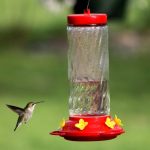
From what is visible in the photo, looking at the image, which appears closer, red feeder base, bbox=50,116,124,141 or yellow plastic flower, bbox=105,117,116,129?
red feeder base, bbox=50,116,124,141

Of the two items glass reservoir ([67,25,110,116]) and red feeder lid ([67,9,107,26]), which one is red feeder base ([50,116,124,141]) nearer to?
glass reservoir ([67,25,110,116])

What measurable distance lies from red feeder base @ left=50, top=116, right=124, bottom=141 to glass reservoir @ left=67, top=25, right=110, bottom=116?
0.33 meters

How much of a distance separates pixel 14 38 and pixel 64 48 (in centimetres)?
238

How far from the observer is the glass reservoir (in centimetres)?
677

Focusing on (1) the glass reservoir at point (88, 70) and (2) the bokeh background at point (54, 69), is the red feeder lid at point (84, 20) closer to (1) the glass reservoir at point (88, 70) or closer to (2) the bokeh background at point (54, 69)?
(1) the glass reservoir at point (88, 70)

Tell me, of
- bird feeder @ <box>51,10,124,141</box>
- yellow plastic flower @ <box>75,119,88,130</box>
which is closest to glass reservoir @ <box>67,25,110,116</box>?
bird feeder @ <box>51,10,124,141</box>

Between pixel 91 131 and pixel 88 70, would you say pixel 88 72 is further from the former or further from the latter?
pixel 91 131

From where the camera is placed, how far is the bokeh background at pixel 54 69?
1403 cm

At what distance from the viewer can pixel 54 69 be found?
21.1 metres

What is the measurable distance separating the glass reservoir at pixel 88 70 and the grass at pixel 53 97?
609 centimetres

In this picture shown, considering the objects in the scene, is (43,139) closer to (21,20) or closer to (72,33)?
(72,33)

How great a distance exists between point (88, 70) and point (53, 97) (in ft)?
35.8

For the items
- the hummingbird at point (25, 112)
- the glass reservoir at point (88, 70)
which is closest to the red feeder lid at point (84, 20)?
the glass reservoir at point (88, 70)

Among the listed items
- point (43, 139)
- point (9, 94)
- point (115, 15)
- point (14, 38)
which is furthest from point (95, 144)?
point (14, 38)
